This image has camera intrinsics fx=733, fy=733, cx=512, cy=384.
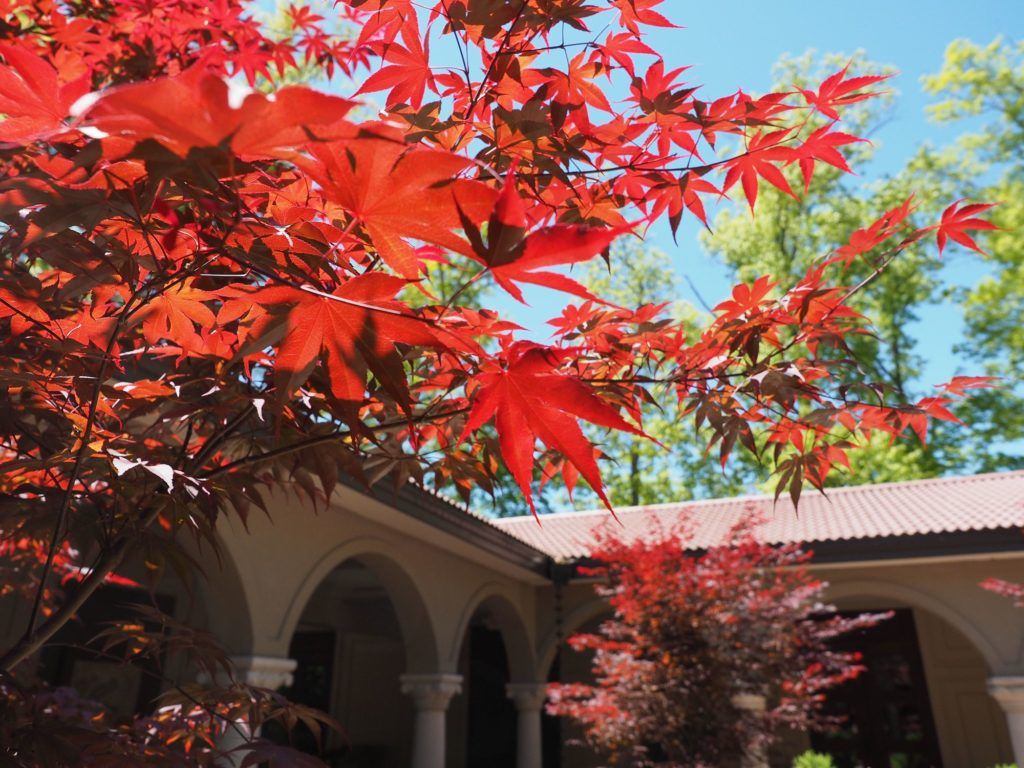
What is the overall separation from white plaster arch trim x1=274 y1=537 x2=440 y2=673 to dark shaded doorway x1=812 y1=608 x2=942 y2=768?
22.2 ft

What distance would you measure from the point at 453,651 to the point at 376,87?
716cm

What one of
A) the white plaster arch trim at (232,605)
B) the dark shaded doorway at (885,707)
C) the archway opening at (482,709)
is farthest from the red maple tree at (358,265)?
the archway opening at (482,709)

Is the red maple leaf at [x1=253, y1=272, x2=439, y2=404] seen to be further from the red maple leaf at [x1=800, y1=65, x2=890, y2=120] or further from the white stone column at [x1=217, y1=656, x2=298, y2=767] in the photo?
the white stone column at [x1=217, y1=656, x2=298, y2=767]

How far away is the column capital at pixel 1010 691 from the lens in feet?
24.2

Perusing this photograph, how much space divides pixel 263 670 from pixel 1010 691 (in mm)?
7244

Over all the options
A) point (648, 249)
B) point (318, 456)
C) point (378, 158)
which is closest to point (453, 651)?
A: point (318, 456)

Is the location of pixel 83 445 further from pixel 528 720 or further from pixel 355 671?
pixel 355 671

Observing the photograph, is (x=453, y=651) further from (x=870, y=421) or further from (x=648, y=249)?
(x=648, y=249)

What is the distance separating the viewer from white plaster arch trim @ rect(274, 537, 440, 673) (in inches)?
240

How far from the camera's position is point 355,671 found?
1230 cm

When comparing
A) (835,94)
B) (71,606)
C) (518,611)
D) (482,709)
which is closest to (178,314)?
(71,606)

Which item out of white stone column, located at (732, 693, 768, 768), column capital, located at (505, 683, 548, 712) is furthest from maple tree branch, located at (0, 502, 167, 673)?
column capital, located at (505, 683, 548, 712)

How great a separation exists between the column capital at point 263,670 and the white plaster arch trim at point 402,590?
0.76 m

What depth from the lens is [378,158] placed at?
69 centimetres
